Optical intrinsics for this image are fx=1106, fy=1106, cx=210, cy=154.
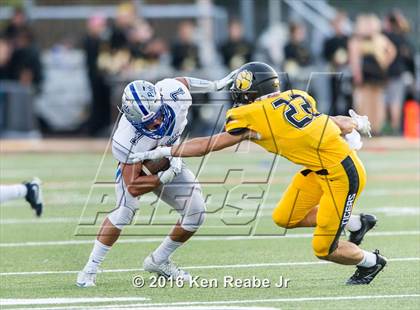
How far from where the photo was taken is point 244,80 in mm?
7242

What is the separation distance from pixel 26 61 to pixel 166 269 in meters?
11.2

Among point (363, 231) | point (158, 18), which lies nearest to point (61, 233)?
point (363, 231)

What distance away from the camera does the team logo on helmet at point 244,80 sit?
724 cm

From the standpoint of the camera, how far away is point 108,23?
20.8 m

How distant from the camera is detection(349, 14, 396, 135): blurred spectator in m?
18.4

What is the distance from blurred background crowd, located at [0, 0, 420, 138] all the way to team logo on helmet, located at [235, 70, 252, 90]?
9.96 m

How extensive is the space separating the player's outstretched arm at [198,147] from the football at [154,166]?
0.31 meters

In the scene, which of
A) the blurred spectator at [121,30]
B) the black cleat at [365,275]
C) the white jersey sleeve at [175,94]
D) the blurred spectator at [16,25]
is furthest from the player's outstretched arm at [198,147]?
the blurred spectator at [16,25]

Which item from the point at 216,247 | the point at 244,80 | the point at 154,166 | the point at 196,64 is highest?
the point at 244,80

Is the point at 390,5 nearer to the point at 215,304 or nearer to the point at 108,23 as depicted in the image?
the point at 108,23

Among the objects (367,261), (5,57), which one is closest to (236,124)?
(367,261)

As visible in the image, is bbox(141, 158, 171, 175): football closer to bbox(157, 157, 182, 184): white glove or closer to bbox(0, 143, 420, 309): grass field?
bbox(157, 157, 182, 184): white glove

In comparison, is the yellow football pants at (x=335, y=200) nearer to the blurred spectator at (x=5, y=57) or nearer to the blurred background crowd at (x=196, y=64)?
the blurred background crowd at (x=196, y=64)

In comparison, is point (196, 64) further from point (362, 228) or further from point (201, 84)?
point (362, 228)
